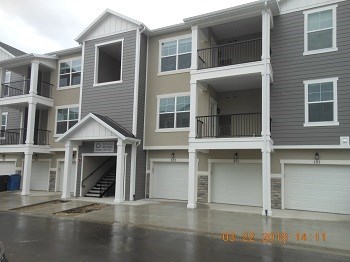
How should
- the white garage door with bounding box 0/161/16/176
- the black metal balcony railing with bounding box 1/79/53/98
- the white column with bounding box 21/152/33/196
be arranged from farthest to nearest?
the white garage door with bounding box 0/161/16/176
the black metal balcony railing with bounding box 1/79/53/98
the white column with bounding box 21/152/33/196

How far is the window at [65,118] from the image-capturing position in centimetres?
1972

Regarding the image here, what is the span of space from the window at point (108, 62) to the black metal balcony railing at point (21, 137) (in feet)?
18.4

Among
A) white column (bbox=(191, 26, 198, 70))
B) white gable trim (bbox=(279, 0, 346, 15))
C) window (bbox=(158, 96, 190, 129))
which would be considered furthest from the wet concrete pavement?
white gable trim (bbox=(279, 0, 346, 15))

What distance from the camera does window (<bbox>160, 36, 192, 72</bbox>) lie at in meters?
16.5

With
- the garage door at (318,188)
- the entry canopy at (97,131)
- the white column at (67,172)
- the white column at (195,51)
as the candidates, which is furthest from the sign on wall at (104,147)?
the garage door at (318,188)

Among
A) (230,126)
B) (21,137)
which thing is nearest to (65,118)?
(21,137)

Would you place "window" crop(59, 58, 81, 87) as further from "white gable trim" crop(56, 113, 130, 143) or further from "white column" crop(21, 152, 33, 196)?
"white column" crop(21, 152, 33, 196)

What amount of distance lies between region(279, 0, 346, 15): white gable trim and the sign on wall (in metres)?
10.9

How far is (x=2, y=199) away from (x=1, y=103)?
288 inches

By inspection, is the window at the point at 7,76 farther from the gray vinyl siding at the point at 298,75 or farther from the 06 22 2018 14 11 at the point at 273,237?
the 06 22 2018 14 11 at the point at 273,237

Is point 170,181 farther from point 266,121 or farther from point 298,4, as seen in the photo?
point 298,4

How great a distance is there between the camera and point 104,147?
16.9 metres

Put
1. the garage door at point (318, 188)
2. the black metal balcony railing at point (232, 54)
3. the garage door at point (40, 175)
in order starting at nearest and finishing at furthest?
the garage door at point (318, 188) → the black metal balcony railing at point (232, 54) → the garage door at point (40, 175)

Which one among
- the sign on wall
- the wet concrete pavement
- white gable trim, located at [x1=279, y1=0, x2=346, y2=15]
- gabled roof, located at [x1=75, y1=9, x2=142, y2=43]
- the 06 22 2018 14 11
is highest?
gabled roof, located at [x1=75, y1=9, x2=142, y2=43]
